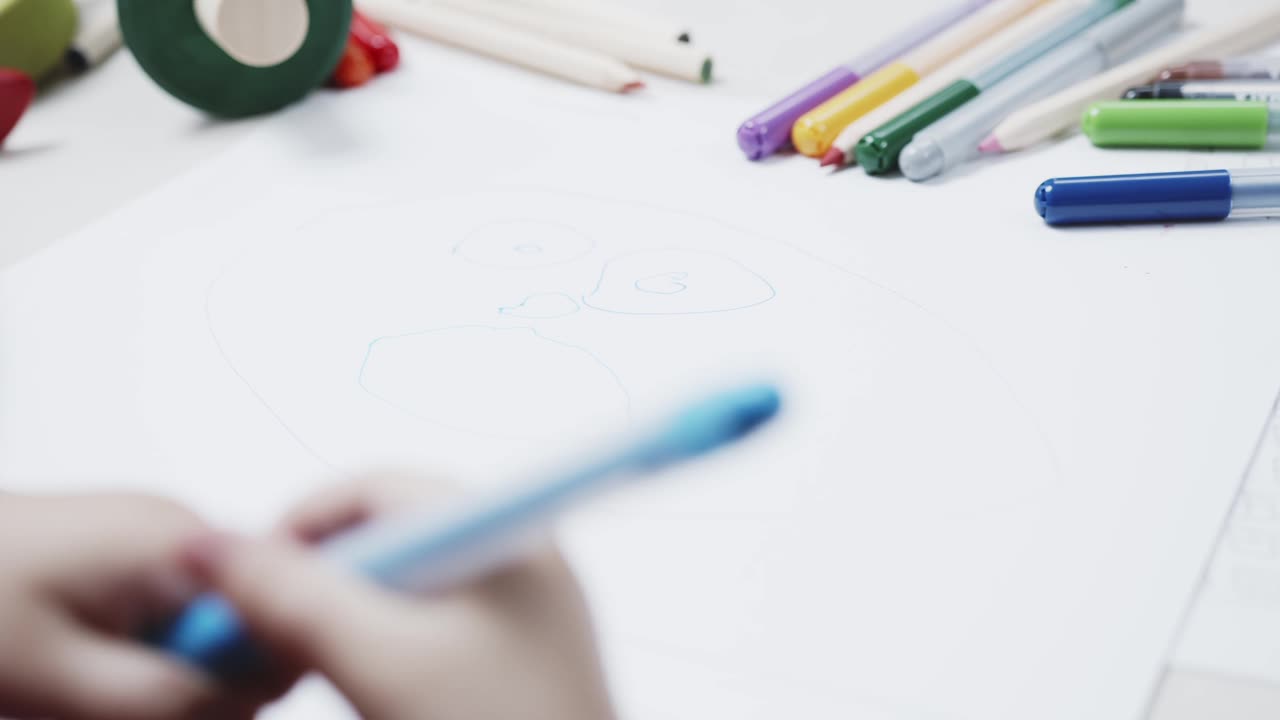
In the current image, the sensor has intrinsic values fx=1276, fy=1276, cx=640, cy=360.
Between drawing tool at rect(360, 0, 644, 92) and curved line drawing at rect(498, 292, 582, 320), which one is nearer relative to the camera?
curved line drawing at rect(498, 292, 582, 320)

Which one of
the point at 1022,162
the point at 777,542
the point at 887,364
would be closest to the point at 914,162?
the point at 1022,162

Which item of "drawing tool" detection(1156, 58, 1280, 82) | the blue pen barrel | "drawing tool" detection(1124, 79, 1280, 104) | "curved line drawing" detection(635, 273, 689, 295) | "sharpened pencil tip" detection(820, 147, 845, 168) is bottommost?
"curved line drawing" detection(635, 273, 689, 295)

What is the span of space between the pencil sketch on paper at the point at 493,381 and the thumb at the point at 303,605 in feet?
0.69

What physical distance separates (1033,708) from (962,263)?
0.24 meters

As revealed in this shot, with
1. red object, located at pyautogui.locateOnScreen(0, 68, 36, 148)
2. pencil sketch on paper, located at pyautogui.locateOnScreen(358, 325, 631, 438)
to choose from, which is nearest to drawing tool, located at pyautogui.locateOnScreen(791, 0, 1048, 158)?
pencil sketch on paper, located at pyautogui.locateOnScreen(358, 325, 631, 438)

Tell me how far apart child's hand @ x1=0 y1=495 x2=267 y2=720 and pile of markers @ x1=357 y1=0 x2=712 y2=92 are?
0.51 meters

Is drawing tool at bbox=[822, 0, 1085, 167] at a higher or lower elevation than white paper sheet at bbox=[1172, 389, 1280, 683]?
higher

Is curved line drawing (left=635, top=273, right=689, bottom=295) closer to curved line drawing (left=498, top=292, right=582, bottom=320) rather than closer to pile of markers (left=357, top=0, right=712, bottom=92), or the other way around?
curved line drawing (left=498, top=292, right=582, bottom=320)

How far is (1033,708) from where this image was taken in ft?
0.97

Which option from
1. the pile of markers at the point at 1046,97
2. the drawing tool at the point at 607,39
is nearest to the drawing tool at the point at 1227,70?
the pile of markers at the point at 1046,97

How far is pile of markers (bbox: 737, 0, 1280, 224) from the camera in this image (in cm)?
58

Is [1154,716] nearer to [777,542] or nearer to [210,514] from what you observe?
[777,542]

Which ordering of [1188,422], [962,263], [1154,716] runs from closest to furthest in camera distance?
[1154,716] → [1188,422] → [962,263]

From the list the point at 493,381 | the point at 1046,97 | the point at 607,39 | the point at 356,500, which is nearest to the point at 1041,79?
the point at 1046,97
